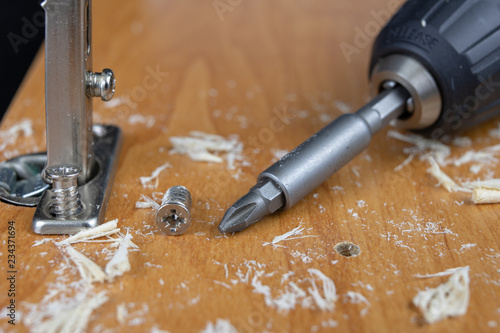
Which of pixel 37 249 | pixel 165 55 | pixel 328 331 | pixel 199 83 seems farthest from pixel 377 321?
pixel 165 55

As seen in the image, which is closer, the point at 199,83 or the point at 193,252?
the point at 193,252

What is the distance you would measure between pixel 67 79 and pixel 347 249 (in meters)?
0.37

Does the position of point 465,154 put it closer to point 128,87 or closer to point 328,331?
point 328,331

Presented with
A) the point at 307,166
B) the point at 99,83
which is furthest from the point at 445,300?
the point at 99,83

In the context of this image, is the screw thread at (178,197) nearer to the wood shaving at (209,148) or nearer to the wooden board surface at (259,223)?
the wooden board surface at (259,223)

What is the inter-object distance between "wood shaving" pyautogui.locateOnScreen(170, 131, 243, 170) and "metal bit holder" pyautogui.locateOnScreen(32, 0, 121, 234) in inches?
6.3

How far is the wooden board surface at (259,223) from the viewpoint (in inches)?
20.2

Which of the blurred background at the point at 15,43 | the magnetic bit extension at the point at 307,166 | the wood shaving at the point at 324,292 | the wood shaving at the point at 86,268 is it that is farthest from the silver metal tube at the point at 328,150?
the blurred background at the point at 15,43

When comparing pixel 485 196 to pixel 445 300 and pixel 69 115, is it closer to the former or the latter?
pixel 445 300

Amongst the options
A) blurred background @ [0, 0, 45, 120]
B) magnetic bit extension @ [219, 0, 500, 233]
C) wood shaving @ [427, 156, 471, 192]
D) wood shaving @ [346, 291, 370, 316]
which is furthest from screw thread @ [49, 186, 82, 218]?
blurred background @ [0, 0, 45, 120]

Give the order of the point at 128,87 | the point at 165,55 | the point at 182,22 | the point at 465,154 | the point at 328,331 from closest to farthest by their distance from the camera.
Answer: the point at 328,331 < the point at 465,154 < the point at 128,87 < the point at 165,55 < the point at 182,22

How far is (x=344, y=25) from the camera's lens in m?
1.25

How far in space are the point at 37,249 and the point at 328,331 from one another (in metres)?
0.32

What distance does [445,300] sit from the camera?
1.71 ft
